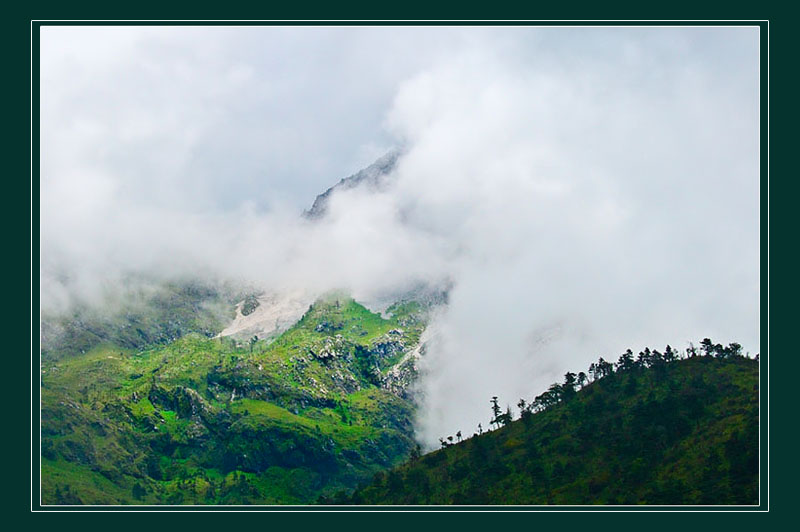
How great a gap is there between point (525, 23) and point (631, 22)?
64.0 ft

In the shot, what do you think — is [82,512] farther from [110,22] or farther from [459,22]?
[459,22]

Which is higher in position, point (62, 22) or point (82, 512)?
point (62, 22)

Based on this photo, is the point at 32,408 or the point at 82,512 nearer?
Answer: the point at 32,408

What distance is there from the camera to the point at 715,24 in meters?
147

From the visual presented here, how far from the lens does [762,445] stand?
496ft

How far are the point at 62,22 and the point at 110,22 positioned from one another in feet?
25.7
